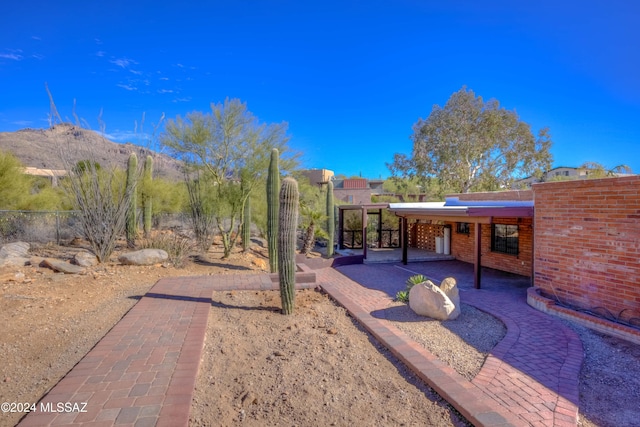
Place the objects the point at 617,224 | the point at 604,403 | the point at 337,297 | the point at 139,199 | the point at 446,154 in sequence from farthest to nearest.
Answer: the point at 446,154 → the point at 139,199 → the point at 337,297 → the point at 617,224 → the point at 604,403

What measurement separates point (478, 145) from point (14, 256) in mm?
23737

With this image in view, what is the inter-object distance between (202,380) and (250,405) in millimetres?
703

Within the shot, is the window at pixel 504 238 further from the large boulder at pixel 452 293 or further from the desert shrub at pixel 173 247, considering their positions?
the desert shrub at pixel 173 247

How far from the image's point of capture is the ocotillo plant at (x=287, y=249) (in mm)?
5879

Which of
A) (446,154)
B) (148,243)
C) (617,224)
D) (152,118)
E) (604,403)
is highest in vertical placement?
(446,154)

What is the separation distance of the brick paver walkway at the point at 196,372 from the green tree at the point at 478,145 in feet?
61.7

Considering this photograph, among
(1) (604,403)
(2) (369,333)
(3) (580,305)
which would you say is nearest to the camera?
(1) (604,403)

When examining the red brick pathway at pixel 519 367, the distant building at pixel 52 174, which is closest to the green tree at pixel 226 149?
the distant building at pixel 52 174

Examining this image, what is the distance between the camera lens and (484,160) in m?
23.9

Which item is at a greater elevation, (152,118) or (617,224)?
(152,118)

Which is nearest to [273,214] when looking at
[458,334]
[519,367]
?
[458,334]

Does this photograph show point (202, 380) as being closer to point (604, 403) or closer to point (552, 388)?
point (552, 388)

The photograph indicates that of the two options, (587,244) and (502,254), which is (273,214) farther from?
(502,254)

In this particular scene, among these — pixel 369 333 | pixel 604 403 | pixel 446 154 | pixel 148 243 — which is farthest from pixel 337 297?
→ pixel 446 154
